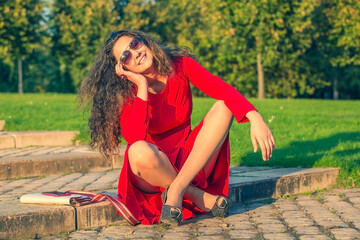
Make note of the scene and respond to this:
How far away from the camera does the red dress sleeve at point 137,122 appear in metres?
3.80

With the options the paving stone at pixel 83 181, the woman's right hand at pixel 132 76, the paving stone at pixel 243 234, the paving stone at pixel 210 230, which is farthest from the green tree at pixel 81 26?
the paving stone at pixel 243 234

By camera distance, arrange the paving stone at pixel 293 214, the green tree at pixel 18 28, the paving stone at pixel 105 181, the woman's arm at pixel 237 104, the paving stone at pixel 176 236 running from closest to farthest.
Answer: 1. the paving stone at pixel 176 236
2. the woman's arm at pixel 237 104
3. the paving stone at pixel 293 214
4. the paving stone at pixel 105 181
5. the green tree at pixel 18 28

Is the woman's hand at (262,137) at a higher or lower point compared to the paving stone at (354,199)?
higher

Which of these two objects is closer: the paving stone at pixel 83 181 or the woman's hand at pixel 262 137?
the woman's hand at pixel 262 137

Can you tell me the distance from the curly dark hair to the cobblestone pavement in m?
0.70

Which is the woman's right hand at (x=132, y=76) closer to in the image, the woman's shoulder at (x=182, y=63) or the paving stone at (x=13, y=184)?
the woman's shoulder at (x=182, y=63)

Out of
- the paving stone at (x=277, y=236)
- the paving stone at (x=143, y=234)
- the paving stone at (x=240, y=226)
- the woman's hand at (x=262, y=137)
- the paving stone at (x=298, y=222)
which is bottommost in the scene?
the paving stone at (x=143, y=234)

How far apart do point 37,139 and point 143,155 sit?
4448 millimetres

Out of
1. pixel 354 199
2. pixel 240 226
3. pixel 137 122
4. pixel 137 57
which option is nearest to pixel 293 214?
pixel 240 226

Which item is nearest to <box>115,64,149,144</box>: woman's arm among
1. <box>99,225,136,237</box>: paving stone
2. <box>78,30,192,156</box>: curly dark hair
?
<box>78,30,192,156</box>: curly dark hair

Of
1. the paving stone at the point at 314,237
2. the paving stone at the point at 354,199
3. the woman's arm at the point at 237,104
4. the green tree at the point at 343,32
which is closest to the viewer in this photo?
the paving stone at the point at 314,237

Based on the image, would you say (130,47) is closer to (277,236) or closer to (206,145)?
(206,145)

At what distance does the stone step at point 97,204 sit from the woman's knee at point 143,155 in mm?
502

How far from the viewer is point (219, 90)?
3.91m
